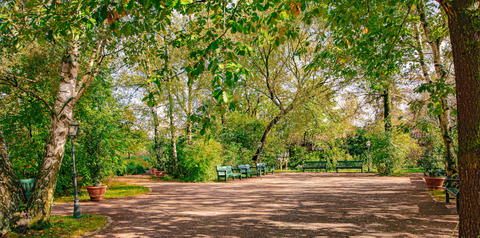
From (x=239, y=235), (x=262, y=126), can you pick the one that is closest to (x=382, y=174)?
A: (x=262, y=126)

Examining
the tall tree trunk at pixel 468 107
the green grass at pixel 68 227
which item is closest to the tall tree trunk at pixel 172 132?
the green grass at pixel 68 227

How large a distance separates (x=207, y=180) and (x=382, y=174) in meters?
10.4

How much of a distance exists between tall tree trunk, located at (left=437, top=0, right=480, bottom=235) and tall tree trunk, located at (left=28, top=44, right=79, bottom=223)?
682 centimetres

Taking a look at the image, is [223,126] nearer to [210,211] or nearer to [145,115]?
[145,115]

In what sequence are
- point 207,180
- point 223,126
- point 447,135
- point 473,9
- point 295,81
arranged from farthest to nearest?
1. point 223,126
2. point 295,81
3. point 207,180
4. point 447,135
5. point 473,9

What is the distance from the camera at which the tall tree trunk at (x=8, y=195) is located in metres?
5.12

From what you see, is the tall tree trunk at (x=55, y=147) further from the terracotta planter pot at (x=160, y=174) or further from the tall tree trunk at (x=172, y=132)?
the terracotta planter pot at (x=160, y=174)

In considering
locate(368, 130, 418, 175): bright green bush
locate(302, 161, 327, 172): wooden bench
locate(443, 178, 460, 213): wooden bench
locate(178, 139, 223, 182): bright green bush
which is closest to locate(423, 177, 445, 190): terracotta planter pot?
locate(443, 178, 460, 213): wooden bench

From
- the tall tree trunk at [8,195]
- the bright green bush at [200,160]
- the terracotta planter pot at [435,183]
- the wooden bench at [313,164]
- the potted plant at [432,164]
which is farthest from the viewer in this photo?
the wooden bench at [313,164]

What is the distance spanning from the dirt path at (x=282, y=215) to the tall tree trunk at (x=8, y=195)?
5.46 ft

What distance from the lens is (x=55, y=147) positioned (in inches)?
233

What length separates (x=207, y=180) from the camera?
1550 cm

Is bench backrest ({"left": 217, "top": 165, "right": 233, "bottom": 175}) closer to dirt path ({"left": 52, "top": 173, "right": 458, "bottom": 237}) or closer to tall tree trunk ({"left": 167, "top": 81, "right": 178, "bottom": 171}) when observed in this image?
tall tree trunk ({"left": 167, "top": 81, "right": 178, "bottom": 171})

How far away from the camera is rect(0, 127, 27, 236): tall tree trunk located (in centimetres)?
512
